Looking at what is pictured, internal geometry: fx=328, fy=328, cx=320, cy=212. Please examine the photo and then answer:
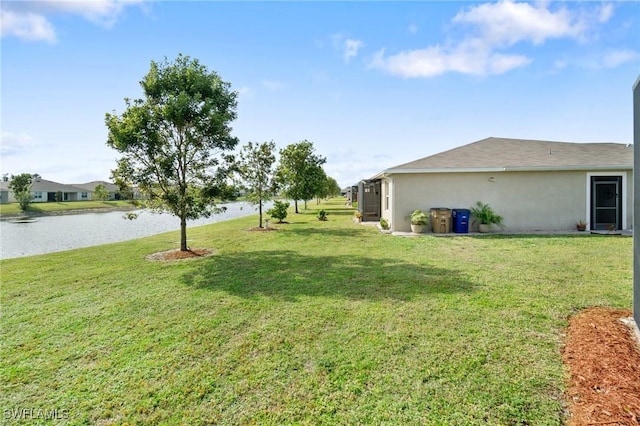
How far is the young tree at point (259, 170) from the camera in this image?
16.9m

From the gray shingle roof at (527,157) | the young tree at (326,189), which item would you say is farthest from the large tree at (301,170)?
the gray shingle roof at (527,157)

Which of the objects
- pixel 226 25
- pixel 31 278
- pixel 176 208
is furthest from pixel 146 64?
pixel 31 278

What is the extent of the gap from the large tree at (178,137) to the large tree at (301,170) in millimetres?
15129

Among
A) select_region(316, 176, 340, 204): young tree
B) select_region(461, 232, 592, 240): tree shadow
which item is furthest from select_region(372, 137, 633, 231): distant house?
select_region(316, 176, 340, 204): young tree

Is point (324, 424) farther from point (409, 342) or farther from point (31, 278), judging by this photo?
point (31, 278)

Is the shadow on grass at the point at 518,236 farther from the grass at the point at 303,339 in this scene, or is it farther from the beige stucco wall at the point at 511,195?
the grass at the point at 303,339

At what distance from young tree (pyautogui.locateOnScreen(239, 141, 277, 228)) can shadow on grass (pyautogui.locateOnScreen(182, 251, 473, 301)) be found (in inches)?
348

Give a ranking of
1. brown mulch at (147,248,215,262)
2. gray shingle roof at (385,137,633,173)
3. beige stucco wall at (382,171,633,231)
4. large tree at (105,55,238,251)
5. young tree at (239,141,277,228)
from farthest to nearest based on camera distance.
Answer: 1. young tree at (239,141,277,228)
2. beige stucco wall at (382,171,633,231)
3. gray shingle roof at (385,137,633,173)
4. brown mulch at (147,248,215,262)
5. large tree at (105,55,238,251)

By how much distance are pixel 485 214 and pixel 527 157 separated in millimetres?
3353

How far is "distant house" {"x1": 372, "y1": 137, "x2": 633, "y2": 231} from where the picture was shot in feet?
40.8

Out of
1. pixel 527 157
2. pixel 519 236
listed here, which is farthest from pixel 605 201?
pixel 519 236

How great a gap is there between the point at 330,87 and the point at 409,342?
12.8 m

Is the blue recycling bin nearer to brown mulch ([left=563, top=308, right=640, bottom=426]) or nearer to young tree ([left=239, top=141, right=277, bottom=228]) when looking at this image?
brown mulch ([left=563, top=308, right=640, bottom=426])

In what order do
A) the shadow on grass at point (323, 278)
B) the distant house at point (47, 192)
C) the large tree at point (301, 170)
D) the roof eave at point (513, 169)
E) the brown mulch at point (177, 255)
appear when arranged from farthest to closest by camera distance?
1. the distant house at point (47, 192)
2. the large tree at point (301, 170)
3. the roof eave at point (513, 169)
4. the brown mulch at point (177, 255)
5. the shadow on grass at point (323, 278)
